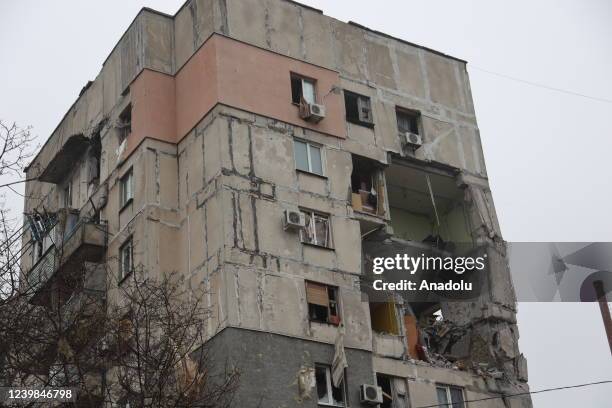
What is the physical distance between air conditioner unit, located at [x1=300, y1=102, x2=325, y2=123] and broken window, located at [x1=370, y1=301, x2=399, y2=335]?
18.7 ft

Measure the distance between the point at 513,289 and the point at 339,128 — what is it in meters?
7.46

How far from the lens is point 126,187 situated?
1277 inches

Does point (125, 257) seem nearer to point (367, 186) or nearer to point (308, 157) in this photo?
point (308, 157)

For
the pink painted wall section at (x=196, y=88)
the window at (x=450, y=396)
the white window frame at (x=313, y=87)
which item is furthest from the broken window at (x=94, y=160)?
the window at (x=450, y=396)

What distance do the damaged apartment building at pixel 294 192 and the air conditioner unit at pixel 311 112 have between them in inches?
2.4

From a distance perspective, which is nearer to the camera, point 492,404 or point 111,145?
point 492,404

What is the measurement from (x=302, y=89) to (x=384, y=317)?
7.27 meters

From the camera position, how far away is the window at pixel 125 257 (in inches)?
1208

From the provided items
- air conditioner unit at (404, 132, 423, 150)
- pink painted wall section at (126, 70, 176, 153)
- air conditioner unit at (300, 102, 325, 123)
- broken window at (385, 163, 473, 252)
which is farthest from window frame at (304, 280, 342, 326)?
pink painted wall section at (126, 70, 176, 153)

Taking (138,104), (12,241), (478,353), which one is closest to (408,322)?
(478,353)

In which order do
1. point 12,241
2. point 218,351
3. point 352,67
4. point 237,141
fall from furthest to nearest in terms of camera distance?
point 352,67
point 237,141
point 218,351
point 12,241

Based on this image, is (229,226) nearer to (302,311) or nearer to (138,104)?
(302,311)

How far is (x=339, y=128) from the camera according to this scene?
3241 centimetres

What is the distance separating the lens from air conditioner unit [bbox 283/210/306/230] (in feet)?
95.9
